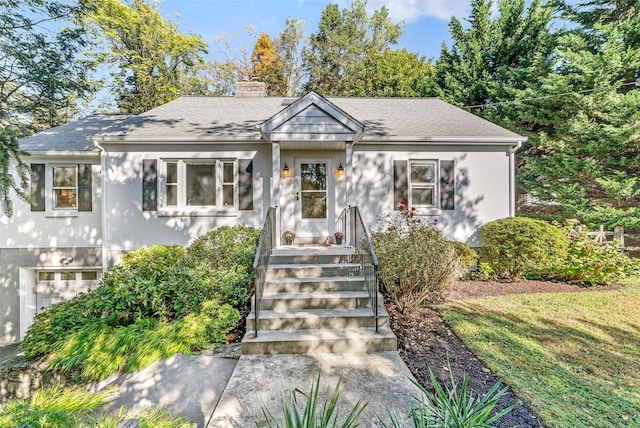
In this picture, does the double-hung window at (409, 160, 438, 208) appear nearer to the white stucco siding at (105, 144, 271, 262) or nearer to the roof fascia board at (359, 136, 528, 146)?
the roof fascia board at (359, 136, 528, 146)

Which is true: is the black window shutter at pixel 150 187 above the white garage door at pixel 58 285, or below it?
above

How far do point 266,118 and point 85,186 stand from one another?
5.30 metres

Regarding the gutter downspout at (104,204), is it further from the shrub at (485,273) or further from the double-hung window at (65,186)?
the shrub at (485,273)

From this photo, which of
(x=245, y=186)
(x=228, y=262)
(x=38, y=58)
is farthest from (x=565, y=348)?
(x=38, y=58)

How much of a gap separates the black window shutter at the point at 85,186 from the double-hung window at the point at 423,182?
346 inches

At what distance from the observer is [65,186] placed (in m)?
8.08

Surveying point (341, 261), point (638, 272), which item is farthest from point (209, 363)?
point (638, 272)

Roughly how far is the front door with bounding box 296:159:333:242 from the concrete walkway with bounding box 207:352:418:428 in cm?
453

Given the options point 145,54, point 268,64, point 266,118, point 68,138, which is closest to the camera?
point 68,138

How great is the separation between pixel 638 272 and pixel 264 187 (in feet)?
32.5

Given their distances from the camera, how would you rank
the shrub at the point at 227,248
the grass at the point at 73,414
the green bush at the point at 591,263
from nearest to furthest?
the grass at the point at 73,414, the shrub at the point at 227,248, the green bush at the point at 591,263

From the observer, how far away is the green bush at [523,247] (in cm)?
704

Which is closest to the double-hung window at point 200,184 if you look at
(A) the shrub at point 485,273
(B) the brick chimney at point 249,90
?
(B) the brick chimney at point 249,90

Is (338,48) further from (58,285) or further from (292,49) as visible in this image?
(58,285)
